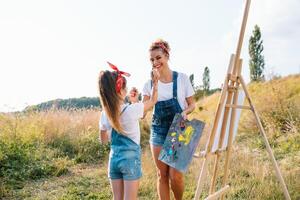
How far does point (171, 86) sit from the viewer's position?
338 cm

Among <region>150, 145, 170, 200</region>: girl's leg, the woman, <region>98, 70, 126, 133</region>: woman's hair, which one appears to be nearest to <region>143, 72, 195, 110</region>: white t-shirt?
the woman

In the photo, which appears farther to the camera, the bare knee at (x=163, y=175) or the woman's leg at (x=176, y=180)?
the bare knee at (x=163, y=175)

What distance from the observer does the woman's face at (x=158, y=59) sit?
130 inches

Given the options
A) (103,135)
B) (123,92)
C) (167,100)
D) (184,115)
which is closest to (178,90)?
(167,100)

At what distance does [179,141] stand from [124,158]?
629 mm

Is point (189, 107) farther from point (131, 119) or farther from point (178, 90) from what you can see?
point (131, 119)

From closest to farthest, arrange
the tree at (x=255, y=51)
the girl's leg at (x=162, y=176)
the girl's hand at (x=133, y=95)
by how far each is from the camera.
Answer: the girl's hand at (x=133, y=95) → the girl's leg at (x=162, y=176) → the tree at (x=255, y=51)

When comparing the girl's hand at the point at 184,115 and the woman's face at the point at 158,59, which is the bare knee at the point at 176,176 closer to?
the girl's hand at the point at 184,115

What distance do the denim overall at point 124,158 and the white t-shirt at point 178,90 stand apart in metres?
0.64

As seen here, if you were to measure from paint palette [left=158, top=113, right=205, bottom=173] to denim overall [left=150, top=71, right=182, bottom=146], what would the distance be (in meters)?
0.11

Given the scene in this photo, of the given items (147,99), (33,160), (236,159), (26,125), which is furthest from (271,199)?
(26,125)

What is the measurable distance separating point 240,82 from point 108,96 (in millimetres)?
1060

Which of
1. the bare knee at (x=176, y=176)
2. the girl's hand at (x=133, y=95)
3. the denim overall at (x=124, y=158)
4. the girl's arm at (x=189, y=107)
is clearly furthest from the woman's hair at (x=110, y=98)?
the bare knee at (x=176, y=176)

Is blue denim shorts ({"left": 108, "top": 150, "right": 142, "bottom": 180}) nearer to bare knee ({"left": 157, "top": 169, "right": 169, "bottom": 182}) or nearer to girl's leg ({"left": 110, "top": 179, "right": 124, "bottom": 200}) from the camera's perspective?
girl's leg ({"left": 110, "top": 179, "right": 124, "bottom": 200})
